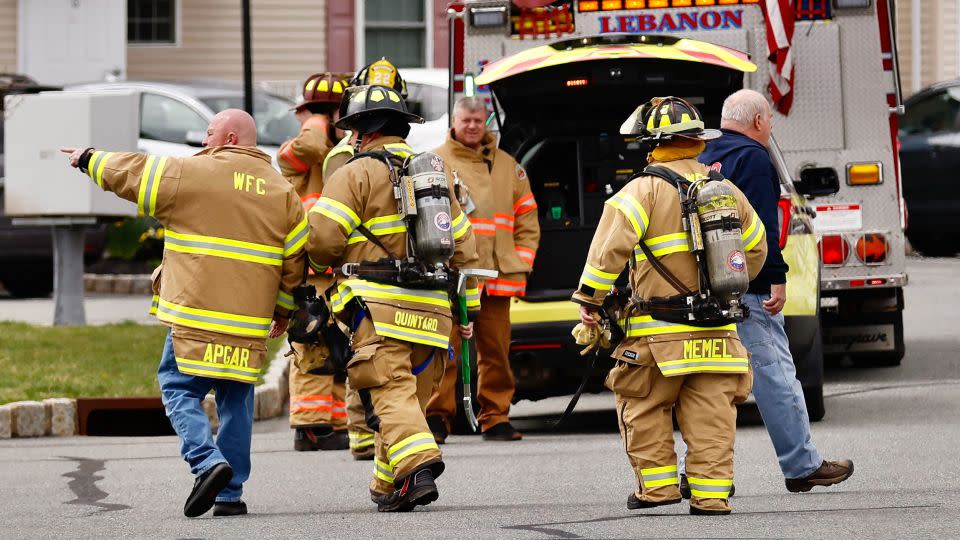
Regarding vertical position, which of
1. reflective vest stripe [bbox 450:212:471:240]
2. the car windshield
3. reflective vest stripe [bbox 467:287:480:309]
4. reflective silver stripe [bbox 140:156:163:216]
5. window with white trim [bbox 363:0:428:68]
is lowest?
reflective vest stripe [bbox 467:287:480:309]

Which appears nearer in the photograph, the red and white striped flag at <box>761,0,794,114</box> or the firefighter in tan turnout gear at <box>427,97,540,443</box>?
the firefighter in tan turnout gear at <box>427,97,540,443</box>

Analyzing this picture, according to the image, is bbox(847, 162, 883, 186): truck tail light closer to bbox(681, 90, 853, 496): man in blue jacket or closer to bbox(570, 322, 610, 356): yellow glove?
bbox(681, 90, 853, 496): man in blue jacket

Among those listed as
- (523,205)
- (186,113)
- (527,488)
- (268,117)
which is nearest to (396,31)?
(268,117)

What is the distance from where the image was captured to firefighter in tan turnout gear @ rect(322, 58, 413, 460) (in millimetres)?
8242

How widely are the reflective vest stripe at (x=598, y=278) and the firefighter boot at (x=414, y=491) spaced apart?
933 millimetres

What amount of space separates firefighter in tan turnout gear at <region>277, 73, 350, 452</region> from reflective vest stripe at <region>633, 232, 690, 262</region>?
289cm

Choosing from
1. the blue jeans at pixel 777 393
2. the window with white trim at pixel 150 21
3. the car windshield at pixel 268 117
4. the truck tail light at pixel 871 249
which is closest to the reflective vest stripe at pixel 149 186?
the blue jeans at pixel 777 393

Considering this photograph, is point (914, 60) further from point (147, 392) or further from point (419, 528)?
point (419, 528)

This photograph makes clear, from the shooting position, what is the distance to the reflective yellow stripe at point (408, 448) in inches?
299

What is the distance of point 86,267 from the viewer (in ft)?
62.5

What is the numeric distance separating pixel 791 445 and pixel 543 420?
13.3 feet

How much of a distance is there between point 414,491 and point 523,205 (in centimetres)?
311

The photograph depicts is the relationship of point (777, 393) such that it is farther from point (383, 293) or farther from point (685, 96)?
point (685, 96)

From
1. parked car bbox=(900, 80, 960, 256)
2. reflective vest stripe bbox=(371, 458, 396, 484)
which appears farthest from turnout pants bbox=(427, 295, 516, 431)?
parked car bbox=(900, 80, 960, 256)
